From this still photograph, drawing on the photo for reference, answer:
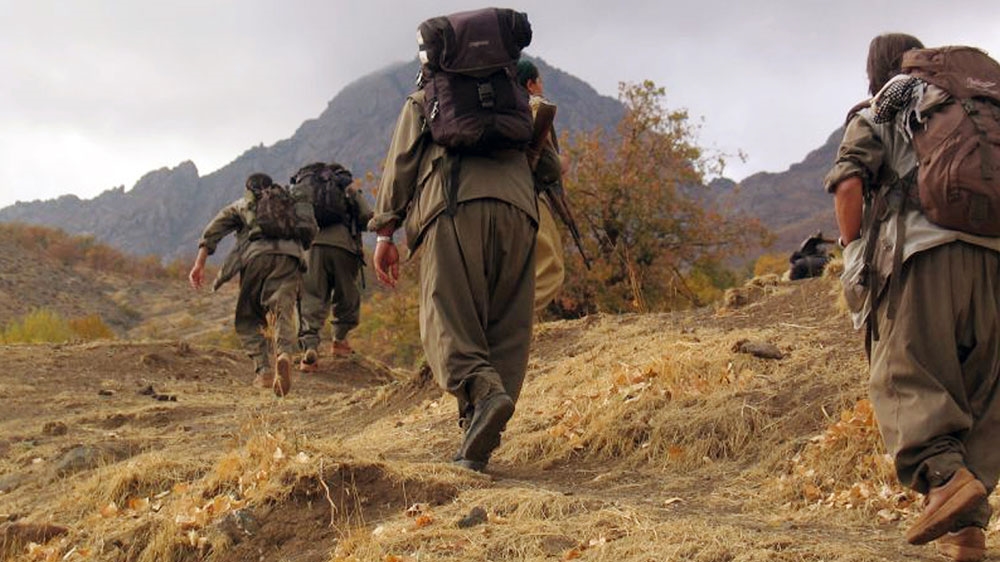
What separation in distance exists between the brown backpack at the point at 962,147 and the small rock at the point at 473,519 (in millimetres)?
1928

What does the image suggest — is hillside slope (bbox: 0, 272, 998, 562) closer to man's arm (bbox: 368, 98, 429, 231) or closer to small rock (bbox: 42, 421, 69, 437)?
small rock (bbox: 42, 421, 69, 437)

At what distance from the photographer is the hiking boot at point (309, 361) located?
1202 centimetres

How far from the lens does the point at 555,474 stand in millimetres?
5484

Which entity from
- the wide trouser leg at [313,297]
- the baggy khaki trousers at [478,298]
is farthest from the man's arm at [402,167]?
the wide trouser leg at [313,297]

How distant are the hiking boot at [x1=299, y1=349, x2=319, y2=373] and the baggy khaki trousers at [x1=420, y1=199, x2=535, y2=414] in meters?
6.90

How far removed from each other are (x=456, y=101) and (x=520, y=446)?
1.94 m

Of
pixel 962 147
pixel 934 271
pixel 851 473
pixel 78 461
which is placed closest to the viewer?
pixel 962 147

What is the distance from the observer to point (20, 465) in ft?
23.8

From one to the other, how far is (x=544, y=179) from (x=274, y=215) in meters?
5.28

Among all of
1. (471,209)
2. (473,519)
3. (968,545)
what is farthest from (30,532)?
(968,545)

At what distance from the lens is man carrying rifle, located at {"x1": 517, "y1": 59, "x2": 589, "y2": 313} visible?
5523mm

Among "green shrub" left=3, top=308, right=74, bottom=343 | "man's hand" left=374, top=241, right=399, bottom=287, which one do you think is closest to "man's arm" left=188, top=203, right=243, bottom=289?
"man's hand" left=374, top=241, right=399, bottom=287

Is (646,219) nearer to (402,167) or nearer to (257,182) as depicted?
(257,182)

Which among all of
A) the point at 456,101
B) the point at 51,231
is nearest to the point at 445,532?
the point at 456,101
